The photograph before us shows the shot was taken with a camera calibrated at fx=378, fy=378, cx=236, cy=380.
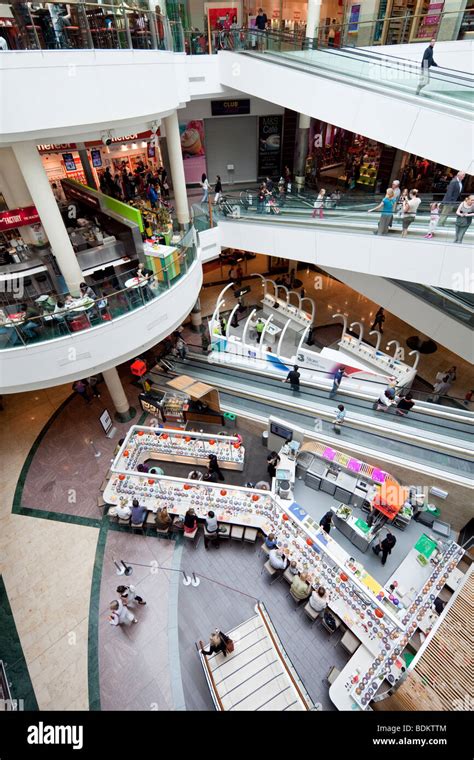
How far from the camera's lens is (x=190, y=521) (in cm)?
876

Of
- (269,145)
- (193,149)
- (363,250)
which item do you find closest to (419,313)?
(363,250)

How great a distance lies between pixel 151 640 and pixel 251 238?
12.0 m

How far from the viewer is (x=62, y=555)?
29.3 ft

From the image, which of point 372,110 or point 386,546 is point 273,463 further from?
point 372,110

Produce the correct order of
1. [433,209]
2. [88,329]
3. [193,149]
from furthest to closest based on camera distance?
[193,149] < [433,209] < [88,329]

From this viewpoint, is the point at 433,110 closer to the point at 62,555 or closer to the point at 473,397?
the point at 473,397

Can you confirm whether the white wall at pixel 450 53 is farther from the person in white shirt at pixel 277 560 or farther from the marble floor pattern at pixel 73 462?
the marble floor pattern at pixel 73 462

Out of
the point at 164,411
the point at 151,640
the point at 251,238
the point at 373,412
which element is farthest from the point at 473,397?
the point at 151,640

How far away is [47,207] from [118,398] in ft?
18.4

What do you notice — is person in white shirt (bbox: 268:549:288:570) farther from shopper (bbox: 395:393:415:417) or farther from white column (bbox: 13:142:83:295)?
white column (bbox: 13:142:83:295)

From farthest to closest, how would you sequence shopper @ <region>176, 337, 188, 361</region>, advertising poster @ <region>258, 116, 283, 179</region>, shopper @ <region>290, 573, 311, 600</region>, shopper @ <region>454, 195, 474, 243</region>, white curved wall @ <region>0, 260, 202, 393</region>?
1. advertising poster @ <region>258, 116, 283, 179</region>
2. shopper @ <region>176, 337, 188, 361</region>
3. shopper @ <region>454, 195, 474, 243</region>
4. white curved wall @ <region>0, 260, 202, 393</region>
5. shopper @ <region>290, 573, 311, 600</region>

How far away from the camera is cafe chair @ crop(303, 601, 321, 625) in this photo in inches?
297

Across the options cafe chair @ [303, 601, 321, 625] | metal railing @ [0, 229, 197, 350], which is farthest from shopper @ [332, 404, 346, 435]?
metal railing @ [0, 229, 197, 350]

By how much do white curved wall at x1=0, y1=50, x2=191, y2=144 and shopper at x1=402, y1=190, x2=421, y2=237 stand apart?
6.57m
